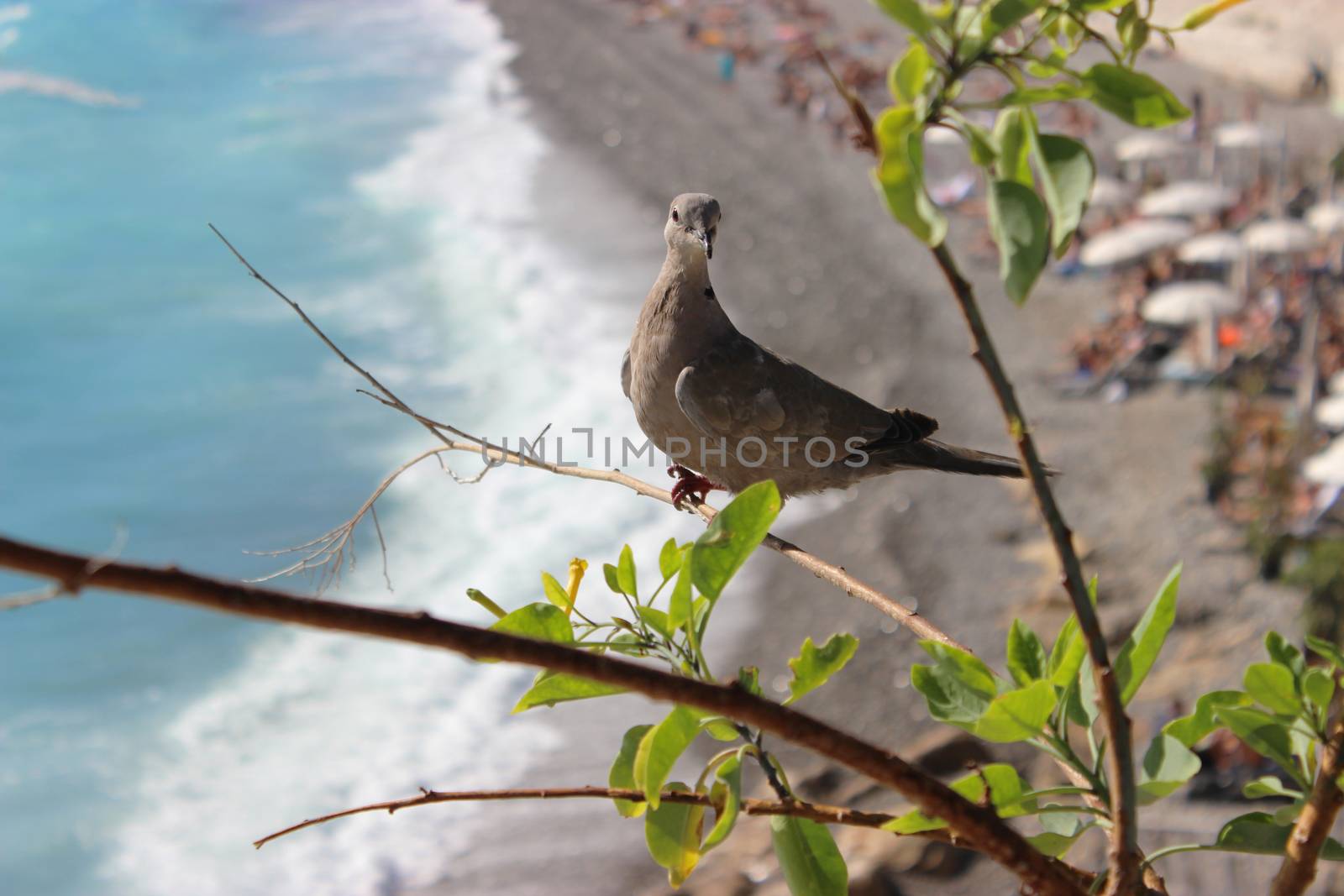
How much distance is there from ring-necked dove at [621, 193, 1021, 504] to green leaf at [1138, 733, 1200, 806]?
2.50m

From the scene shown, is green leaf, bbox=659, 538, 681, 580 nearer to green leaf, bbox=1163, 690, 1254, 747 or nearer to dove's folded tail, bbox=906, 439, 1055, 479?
green leaf, bbox=1163, 690, 1254, 747

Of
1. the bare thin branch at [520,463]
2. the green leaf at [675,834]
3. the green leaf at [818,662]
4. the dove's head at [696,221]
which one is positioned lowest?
the dove's head at [696,221]

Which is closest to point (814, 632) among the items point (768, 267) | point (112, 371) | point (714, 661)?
point (714, 661)

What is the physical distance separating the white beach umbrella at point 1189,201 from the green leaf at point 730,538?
A: 21440mm

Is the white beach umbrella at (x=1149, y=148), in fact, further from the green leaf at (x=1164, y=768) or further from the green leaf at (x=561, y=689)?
the green leaf at (x=561, y=689)

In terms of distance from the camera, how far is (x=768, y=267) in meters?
25.1

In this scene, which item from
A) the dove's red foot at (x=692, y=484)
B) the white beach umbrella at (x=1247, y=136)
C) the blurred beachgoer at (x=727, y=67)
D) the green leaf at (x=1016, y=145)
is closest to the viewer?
the green leaf at (x=1016, y=145)

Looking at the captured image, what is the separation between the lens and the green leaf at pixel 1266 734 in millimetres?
1364

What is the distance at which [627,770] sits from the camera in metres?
1.45

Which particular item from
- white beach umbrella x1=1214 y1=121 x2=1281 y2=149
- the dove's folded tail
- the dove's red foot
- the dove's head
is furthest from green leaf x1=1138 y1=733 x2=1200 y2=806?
white beach umbrella x1=1214 y1=121 x2=1281 y2=149

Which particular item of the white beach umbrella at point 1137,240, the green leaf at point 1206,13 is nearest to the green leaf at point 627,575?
the green leaf at point 1206,13

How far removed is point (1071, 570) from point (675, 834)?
56cm

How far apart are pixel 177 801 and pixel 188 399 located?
12607mm

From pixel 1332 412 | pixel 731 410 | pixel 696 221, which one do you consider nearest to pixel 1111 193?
pixel 1332 412
